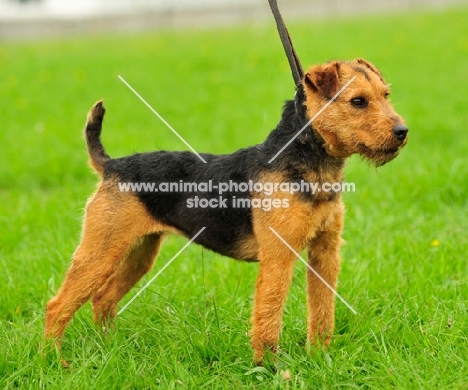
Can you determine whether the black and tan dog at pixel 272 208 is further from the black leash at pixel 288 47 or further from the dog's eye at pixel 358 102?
the black leash at pixel 288 47

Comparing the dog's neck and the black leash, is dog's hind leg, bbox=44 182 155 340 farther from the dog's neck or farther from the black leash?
the black leash

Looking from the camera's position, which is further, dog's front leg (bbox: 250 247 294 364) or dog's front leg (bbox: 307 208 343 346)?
dog's front leg (bbox: 307 208 343 346)

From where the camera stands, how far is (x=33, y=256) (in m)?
6.15

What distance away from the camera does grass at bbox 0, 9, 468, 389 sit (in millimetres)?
4094

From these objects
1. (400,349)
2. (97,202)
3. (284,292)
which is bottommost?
(400,349)

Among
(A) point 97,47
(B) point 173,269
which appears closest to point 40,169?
(B) point 173,269

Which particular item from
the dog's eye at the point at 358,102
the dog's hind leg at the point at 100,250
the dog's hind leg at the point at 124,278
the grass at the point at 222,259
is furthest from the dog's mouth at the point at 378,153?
the dog's hind leg at the point at 124,278

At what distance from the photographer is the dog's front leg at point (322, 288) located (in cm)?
431

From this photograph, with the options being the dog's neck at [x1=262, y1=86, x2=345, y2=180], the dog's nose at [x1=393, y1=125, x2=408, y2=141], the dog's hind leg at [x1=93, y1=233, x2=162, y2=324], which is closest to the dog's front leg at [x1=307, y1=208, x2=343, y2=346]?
the dog's neck at [x1=262, y1=86, x2=345, y2=180]

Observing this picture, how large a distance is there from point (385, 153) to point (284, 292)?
100cm

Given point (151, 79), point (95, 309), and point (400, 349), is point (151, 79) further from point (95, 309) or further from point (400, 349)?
point (400, 349)

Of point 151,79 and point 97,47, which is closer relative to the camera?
point 151,79

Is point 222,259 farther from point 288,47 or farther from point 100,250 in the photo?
point 288,47

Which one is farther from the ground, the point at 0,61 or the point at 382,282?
the point at 0,61
